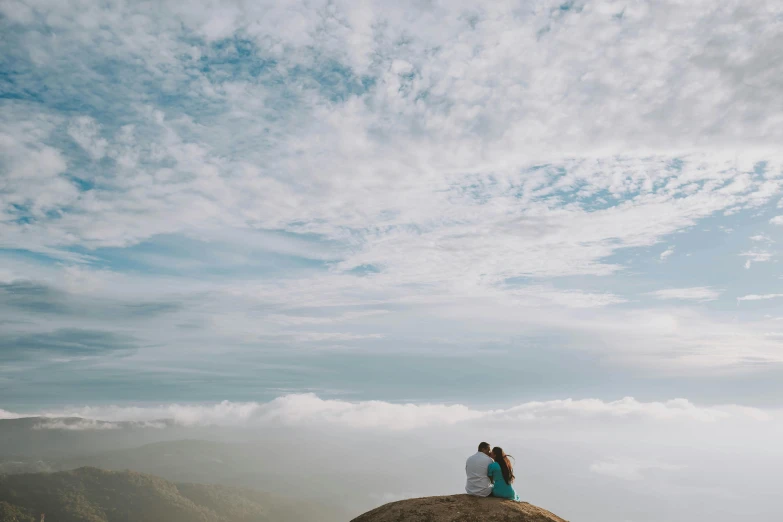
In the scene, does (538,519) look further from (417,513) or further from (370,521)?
(370,521)

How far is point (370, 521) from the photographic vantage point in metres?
28.7

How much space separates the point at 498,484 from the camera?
29.2 meters

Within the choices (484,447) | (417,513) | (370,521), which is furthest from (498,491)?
(370,521)

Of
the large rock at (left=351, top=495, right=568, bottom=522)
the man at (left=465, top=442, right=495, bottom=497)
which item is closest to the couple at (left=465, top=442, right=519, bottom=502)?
the man at (left=465, top=442, right=495, bottom=497)

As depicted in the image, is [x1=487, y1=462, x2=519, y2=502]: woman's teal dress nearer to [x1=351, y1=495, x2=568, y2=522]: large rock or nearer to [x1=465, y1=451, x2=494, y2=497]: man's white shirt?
[x1=465, y1=451, x2=494, y2=497]: man's white shirt

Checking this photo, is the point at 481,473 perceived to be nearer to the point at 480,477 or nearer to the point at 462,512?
the point at 480,477

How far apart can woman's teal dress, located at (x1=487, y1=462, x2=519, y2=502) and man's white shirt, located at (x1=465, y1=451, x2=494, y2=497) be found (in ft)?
0.82

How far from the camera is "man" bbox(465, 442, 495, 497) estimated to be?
2914 centimetres

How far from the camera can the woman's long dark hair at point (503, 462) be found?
94.9 ft

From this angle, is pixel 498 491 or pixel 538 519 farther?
pixel 498 491

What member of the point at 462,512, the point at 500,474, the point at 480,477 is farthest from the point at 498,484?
the point at 462,512

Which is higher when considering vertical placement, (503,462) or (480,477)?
(503,462)

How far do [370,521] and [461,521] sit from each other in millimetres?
5385

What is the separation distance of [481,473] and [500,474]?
1096 millimetres
